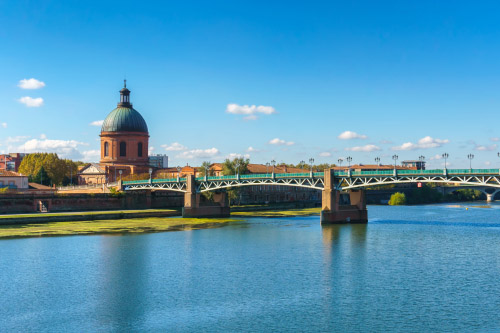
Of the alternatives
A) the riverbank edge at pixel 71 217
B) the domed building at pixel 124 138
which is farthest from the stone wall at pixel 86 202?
the domed building at pixel 124 138

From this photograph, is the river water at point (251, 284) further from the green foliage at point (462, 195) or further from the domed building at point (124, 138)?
the green foliage at point (462, 195)

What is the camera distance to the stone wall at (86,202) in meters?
92.5

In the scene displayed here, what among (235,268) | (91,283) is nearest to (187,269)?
(235,268)

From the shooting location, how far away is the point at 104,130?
484ft

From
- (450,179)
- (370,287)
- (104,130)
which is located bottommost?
(370,287)

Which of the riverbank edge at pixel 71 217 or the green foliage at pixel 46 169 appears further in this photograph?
the green foliage at pixel 46 169

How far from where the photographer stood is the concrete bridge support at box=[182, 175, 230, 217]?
10106 cm

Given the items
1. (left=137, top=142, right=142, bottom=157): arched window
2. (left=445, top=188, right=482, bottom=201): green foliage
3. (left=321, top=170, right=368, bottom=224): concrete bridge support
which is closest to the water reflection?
(left=321, top=170, right=368, bottom=224): concrete bridge support

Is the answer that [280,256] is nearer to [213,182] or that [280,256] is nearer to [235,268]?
[235,268]

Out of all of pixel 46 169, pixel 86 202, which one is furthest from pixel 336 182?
pixel 46 169

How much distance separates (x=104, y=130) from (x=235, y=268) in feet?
360

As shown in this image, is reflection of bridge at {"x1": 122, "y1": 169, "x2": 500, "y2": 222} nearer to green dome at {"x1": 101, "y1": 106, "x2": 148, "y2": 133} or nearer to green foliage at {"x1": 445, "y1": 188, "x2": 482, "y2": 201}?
green dome at {"x1": 101, "y1": 106, "x2": 148, "y2": 133}

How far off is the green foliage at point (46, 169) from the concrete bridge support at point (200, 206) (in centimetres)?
4917

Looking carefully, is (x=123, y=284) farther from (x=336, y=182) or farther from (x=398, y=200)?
(x=398, y=200)
